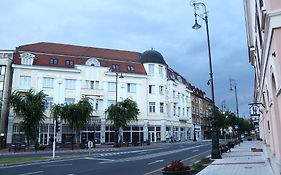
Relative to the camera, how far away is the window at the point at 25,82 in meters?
51.8

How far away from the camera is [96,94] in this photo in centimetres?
5653

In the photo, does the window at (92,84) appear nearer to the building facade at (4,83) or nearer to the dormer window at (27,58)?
the dormer window at (27,58)

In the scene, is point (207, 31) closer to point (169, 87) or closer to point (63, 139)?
point (63, 139)

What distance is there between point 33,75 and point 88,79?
961cm

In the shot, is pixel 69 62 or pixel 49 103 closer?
pixel 49 103

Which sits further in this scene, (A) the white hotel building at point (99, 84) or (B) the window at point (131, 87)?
(B) the window at point (131, 87)

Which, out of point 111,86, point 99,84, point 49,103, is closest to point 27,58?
point 49,103

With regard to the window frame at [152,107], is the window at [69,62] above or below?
above

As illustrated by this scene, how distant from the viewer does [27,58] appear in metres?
52.4

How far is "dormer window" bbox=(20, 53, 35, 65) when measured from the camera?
171 ft

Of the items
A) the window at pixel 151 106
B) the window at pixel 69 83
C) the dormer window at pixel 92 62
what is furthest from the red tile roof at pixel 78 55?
the window at pixel 151 106

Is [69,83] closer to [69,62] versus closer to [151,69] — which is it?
[69,62]

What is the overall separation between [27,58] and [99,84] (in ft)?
43.9

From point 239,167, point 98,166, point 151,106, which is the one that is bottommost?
point 98,166
